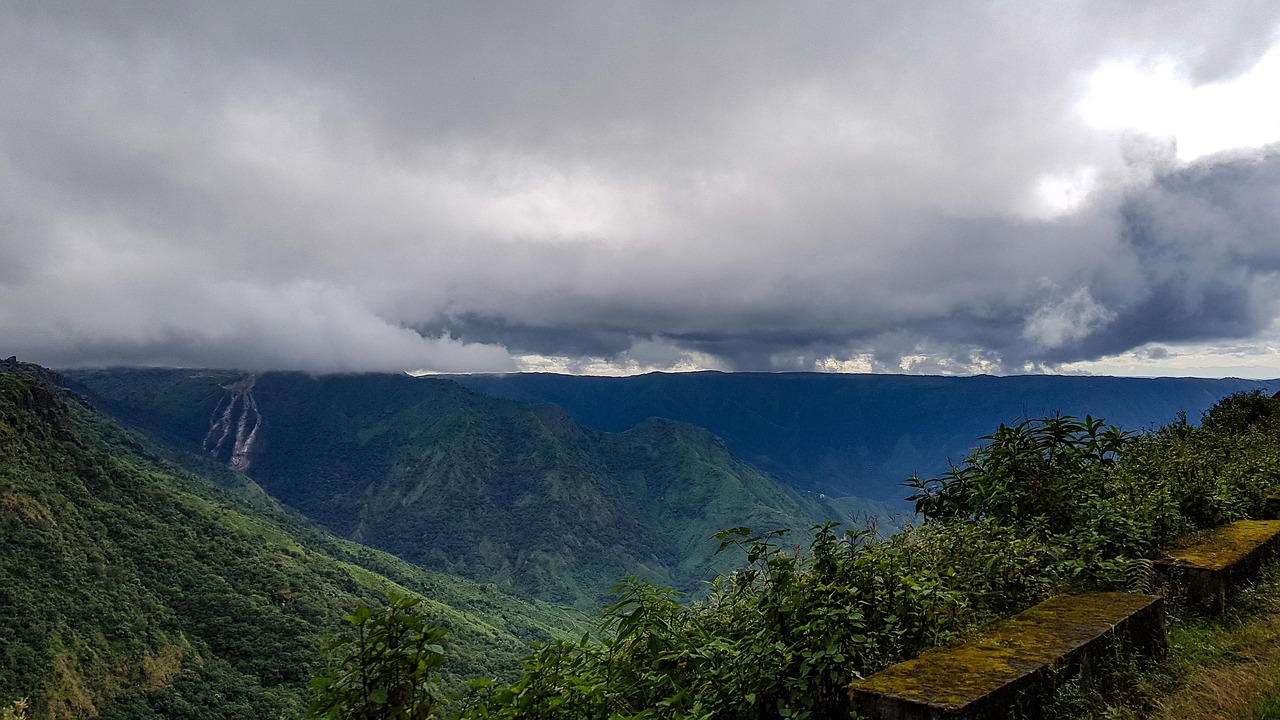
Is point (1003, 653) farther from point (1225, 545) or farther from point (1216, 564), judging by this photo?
point (1225, 545)

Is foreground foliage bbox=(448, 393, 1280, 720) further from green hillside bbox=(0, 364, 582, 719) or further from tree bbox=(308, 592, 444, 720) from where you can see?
green hillside bbox=(0, 364, 582, 719)

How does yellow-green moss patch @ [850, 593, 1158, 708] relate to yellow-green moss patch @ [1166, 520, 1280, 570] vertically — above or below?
below

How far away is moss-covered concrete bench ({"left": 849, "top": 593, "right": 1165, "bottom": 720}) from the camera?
3637 millimetres

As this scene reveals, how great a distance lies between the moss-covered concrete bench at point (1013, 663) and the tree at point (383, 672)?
101 inches

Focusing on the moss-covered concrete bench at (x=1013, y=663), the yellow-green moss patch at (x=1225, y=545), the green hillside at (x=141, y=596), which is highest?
the yellow-green moss patch at (x=1225, y=545)

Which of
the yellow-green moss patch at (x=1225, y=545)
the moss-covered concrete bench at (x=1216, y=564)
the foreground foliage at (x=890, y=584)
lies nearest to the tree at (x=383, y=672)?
the foreground foliage at (x=890, y=584)

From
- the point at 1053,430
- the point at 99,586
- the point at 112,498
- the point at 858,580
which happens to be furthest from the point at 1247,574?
the point at 112,498

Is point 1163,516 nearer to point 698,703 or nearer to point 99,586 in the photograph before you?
point 698,703

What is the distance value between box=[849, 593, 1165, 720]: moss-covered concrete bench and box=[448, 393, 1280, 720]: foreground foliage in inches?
12.6

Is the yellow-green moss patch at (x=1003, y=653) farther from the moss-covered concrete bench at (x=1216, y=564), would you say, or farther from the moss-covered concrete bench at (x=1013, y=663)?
the moss-covered concrete bench at (x=1216, y=564)

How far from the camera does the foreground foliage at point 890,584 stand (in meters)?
4.32

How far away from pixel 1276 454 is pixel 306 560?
172 m

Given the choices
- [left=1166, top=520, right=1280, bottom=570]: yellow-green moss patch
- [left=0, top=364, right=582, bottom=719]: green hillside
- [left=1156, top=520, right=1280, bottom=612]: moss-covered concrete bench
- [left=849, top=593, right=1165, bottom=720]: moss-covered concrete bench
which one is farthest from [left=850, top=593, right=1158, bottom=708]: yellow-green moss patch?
[left=0, top=364, right=582, bottom=719]: green hillside

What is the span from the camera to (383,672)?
351 centimetres
